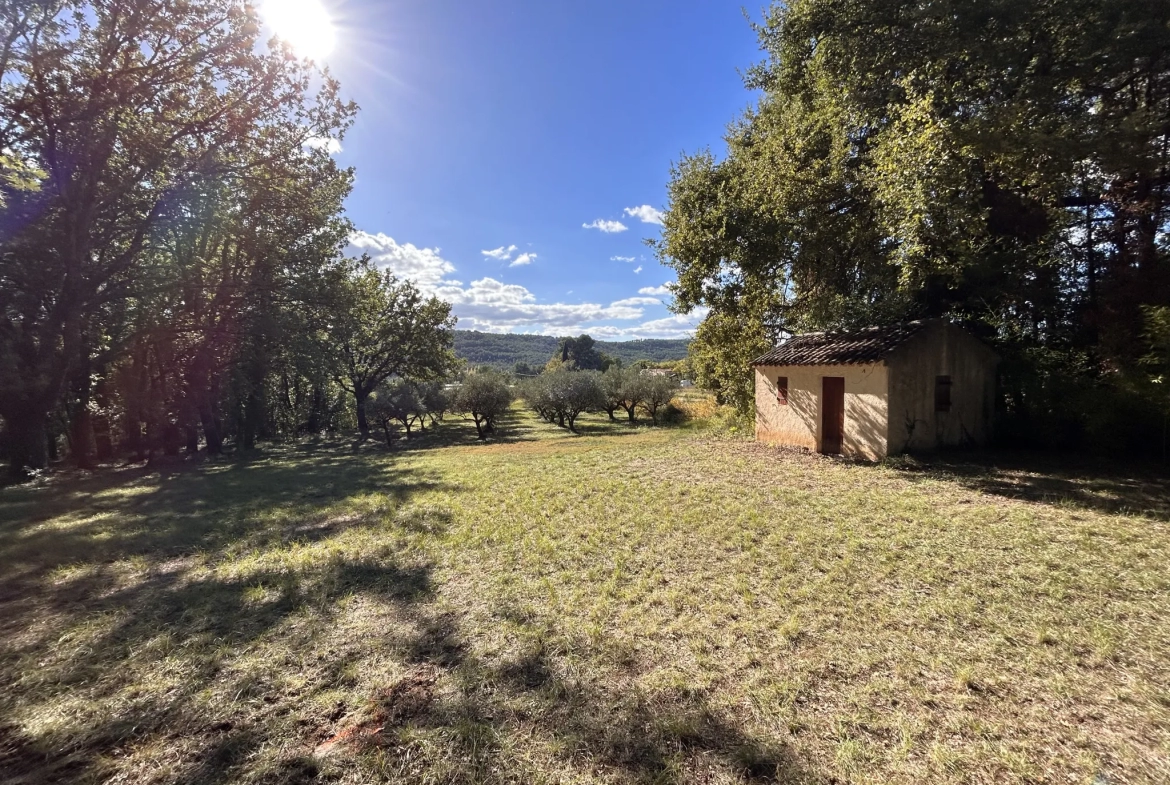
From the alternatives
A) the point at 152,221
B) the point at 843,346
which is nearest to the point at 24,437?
the point at 152,221

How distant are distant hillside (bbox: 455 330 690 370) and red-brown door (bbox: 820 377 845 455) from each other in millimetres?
96407

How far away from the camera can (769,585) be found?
4473mm

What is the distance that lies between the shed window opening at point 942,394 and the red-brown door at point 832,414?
214 centimetres

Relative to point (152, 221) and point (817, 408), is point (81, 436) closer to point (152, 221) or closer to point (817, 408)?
point (152, 221)

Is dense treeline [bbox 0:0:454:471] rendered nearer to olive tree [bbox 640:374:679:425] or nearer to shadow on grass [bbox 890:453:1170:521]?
shadow on grass [bbox 890:453:1170:521]

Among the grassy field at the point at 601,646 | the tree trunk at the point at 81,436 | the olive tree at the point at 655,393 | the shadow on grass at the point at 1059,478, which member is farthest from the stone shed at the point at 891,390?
the tree trunk at the point at 81,436

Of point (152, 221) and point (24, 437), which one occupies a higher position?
point (152, 221)

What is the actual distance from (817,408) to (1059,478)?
15.9 feet

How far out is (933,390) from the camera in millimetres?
11633

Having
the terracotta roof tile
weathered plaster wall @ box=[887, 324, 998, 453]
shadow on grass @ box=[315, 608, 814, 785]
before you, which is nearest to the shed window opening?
weathered plaster wall @ box=[887, 324, 998, 453]

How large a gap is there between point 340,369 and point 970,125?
28784 mm

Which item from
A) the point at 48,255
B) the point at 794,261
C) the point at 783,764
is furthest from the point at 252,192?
the point at 783,764

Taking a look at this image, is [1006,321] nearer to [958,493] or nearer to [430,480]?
[958,493]

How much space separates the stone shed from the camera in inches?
437
